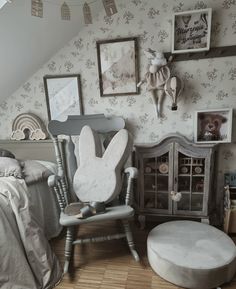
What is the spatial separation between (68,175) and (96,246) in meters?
0.74

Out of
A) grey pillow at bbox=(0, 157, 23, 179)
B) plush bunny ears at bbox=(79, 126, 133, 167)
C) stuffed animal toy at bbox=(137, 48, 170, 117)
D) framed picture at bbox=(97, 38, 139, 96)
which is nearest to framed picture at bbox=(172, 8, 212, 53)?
stuffed animal toy at bbox=(137, 48, 170, 117)

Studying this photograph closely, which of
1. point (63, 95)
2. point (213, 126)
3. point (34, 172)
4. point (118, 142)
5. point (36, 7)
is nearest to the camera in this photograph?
point (36, 7)

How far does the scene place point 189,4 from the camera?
6.56ft

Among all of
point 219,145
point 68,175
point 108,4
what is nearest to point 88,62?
point 108,4

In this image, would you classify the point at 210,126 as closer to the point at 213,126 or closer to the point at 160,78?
the point at 213,126

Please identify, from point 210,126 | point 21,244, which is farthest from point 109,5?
point 21,244

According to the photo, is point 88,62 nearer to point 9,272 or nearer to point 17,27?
point 17,27

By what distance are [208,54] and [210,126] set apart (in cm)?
62

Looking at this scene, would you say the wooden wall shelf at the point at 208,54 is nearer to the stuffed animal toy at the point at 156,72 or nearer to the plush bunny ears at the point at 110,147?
the stuffed animal toy at the point at 156,72

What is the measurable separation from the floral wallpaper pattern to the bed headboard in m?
0.29

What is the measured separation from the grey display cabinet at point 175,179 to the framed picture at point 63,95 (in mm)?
780

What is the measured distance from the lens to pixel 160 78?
2068mm

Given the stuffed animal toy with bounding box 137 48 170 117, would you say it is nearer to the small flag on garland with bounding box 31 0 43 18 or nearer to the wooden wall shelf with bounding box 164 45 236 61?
the wooden wall shelf with bounding box 164 45 236 61

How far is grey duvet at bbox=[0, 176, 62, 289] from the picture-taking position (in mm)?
1491
